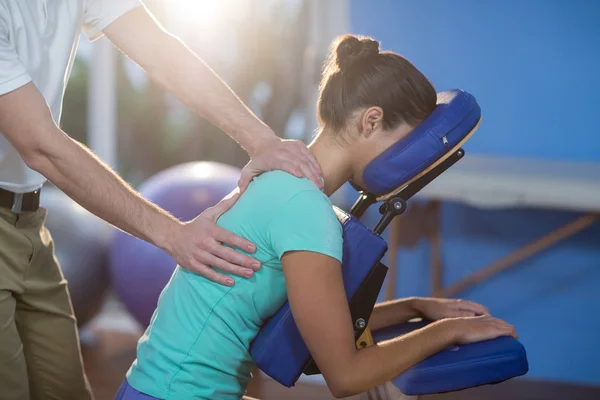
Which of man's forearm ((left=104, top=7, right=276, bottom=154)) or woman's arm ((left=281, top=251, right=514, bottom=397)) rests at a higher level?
man's forearm ((left=104, top=7, right=276, bottom=154))

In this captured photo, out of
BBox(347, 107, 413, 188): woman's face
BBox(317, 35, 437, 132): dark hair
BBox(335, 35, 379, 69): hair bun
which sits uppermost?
BBox(335, 35, 379, 69): hair bun

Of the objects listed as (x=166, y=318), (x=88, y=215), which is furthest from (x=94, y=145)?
(x=166, y=318)

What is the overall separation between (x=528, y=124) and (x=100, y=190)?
94.2 inches

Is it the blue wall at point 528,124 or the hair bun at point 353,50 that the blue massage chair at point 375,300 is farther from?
the blue wall at point 528,124

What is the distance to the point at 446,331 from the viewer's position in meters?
1.27

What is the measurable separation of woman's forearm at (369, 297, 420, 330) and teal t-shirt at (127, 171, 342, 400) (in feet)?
1.14

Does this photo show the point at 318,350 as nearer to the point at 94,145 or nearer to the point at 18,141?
the point at 18,141

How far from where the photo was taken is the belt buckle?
141 cm

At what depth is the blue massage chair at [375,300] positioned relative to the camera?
3.99ft

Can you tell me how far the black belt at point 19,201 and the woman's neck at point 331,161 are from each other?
1.88 feet

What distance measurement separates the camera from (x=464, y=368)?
122 cm

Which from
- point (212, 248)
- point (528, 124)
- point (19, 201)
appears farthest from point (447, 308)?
point (528, 124)

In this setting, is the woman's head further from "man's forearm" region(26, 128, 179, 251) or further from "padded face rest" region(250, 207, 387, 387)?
"man's forearm" region(26, 128, 179, 251)

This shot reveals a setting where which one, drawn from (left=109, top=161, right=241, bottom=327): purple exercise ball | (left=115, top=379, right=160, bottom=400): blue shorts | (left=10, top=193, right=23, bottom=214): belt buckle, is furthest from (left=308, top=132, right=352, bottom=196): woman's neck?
(left=109, top=161, right=241, bottom=327): purple exercise ball
